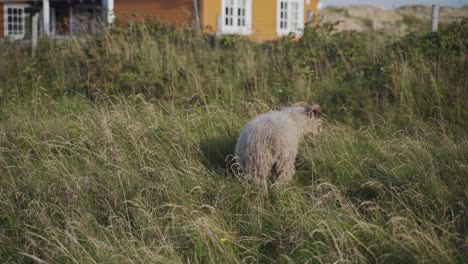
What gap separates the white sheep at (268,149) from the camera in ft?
17.1

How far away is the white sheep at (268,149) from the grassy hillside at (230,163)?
0.64 ft

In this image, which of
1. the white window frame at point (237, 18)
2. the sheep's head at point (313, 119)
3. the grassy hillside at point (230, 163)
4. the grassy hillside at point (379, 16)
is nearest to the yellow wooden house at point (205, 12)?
the white window frame at point (237, 18)

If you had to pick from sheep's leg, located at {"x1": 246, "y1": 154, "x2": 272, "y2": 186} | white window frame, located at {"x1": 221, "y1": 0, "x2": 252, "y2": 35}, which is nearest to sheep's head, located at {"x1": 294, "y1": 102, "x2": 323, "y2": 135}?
sheep's leg, located at {"x1": 246, "y1": 154, "x2": 272, "y2": 186}

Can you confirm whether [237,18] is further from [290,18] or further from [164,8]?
[164,8]

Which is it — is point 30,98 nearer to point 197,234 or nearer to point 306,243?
point 197,234

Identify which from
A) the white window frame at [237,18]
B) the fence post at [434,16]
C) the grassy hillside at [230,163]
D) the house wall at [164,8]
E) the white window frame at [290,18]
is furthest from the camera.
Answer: the white window frame at [290,18]

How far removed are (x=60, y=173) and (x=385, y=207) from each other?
3223 mm

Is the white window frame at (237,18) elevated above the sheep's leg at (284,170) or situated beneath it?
elevated above

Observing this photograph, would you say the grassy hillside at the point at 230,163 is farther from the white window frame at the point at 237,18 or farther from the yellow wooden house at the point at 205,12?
the white window frame at the point at 237,18

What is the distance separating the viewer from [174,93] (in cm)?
874

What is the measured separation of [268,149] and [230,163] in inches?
30.4

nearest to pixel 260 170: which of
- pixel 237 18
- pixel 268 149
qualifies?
pixel 268 149

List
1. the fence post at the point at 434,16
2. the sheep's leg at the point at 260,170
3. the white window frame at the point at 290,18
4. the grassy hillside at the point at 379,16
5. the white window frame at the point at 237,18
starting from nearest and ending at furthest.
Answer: the sheep's leg at the point at 260,170 < the fence post at the point at 434,16 < the white window frame at the point at 237,18 < the white window frame at the point at 290,18 < the grassy hillside at the point at 379,16

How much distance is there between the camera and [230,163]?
19.3ft
